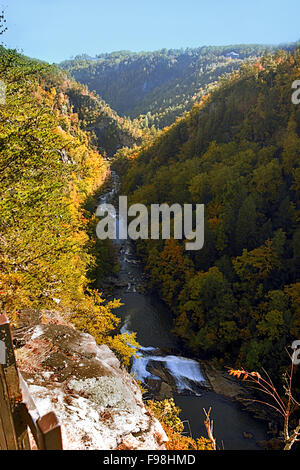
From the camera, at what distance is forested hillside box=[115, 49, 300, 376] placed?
87.7 feet

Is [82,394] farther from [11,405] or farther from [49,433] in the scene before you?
[49,433]

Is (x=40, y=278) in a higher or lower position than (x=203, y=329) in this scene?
higher

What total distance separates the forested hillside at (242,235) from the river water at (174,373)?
1.82 m

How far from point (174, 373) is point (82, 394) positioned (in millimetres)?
18646

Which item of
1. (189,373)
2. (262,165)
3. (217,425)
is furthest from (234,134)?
(217,425)

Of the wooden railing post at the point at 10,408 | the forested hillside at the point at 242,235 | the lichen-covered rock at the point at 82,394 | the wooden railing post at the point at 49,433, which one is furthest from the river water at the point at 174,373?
the wooden railing post at the point at 49,433

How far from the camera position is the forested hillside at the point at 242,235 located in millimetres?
26719

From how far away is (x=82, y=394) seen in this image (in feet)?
21.9

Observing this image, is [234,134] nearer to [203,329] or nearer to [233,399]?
[203,329]

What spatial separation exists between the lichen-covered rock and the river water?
747 cm

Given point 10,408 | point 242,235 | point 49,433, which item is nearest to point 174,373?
point 242,235

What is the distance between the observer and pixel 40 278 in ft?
30.4

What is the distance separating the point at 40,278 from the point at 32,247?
1.08 meters

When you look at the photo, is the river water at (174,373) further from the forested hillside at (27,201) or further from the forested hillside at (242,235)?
the forested hillside at (27,201)
